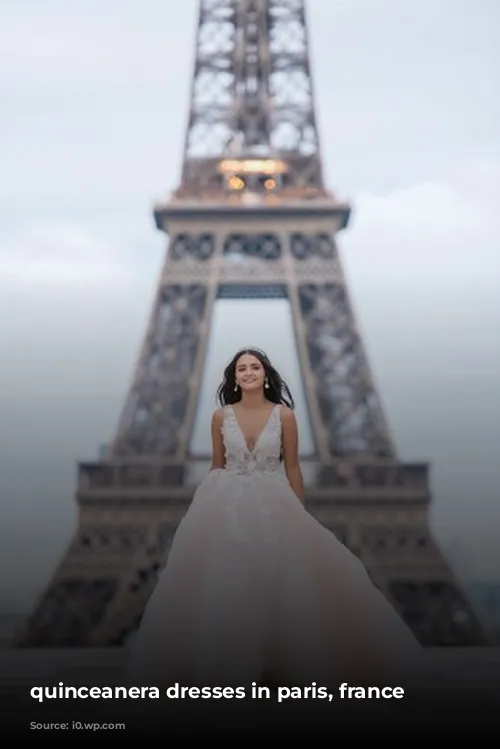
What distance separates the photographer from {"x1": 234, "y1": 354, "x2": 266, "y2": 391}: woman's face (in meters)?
3.88

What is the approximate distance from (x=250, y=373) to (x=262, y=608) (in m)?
0.75

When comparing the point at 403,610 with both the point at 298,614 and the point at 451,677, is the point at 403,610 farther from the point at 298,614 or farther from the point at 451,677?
the point at 298,614

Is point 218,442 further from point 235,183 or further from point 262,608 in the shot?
point 235,183

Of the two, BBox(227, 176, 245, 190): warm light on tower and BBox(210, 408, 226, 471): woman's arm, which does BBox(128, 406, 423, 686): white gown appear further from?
BBox(227, 176, 245, 190): warm light on tower

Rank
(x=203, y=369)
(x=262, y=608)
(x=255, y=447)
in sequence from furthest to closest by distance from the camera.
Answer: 1. (x=203, y=369)
2. (x=255, y=447)
3. (x=262, y=608)

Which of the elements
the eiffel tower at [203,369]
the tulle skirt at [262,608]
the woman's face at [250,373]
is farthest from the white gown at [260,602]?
the eiffel tower at [203,369]

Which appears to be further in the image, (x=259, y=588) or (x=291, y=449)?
(x=291, y=449)

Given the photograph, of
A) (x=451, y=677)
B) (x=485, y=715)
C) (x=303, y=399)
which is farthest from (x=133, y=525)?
(x=485, y=715)

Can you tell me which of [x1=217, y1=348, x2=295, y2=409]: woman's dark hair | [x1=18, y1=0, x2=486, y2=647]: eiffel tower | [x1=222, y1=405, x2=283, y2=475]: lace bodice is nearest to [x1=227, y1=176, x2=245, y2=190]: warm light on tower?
[x1=18, y1=0, x2=486, y2=647]: eiffel tower

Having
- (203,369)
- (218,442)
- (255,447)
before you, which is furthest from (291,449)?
(203,369)

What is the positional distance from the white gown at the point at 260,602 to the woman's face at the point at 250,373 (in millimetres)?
105

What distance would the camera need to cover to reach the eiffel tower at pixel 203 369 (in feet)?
43.4

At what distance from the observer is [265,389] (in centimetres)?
396

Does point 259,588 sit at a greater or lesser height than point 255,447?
A: lesser
